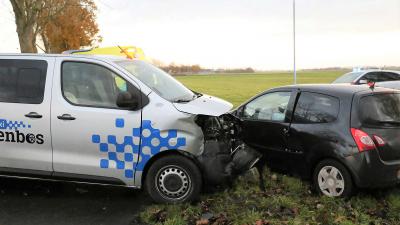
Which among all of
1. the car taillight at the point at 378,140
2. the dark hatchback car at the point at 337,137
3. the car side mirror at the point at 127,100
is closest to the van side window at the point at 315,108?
the dark hatchback car at the point at 337,137

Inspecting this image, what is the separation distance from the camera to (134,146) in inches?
208

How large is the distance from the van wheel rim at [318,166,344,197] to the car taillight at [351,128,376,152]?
43cm

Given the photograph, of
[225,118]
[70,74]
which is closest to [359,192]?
[225,118]

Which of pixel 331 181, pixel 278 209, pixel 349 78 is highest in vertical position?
pixel 349 78

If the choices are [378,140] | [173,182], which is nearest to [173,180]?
[173,182]

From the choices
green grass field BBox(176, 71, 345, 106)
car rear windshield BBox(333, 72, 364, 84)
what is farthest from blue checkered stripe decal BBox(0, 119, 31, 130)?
green grass field BBox(176, 71, 345, 106)

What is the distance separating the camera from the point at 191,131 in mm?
5297

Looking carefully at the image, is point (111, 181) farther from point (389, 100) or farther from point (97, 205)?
point (389, 100)

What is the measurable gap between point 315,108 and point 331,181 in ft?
3.31

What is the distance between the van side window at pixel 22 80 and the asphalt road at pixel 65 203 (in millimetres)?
1266

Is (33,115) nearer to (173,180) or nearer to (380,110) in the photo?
(173,180)

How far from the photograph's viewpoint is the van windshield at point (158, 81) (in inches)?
220

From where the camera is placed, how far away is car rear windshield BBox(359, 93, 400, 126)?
560 centimetres

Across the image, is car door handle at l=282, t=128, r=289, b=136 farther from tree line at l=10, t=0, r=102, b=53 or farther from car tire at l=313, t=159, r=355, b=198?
tree line at l=10, t=0, r=102, b=53
